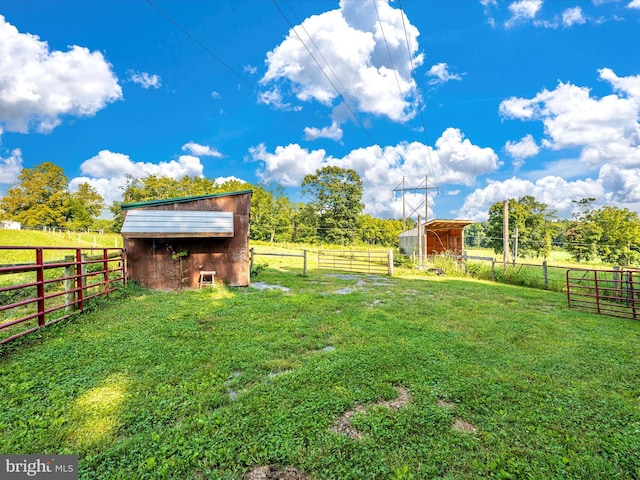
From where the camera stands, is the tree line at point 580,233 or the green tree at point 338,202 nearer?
the tree line at point 580,233

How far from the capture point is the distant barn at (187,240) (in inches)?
332

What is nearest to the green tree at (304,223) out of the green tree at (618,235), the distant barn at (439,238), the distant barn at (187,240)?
the distant barn at (439,238)

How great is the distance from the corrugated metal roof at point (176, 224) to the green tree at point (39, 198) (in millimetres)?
42364

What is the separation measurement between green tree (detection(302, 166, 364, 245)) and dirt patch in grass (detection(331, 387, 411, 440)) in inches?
1596

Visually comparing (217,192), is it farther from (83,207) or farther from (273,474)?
(273,474)

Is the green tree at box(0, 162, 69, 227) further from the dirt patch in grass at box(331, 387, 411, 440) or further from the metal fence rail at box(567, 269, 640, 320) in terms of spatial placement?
the metal fence rail at box(567, 269, 640, 320)

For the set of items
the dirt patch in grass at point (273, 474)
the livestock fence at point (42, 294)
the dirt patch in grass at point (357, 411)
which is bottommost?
the dirt patch in grass at point (357, 411)

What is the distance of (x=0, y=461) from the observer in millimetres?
2018

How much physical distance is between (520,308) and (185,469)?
811cm

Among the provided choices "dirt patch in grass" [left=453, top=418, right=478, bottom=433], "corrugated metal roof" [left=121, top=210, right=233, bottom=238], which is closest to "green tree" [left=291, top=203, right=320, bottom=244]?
"corrugated metal roof" [left=121, top=210, right=233, bottom=238]

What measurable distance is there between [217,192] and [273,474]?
1549 inches

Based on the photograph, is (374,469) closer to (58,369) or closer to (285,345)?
(285,345)

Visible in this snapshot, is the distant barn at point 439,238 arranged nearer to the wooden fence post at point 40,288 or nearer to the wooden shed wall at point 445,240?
the wooden shed wall at point 445,240

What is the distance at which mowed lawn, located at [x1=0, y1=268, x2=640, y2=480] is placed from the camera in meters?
2.08
